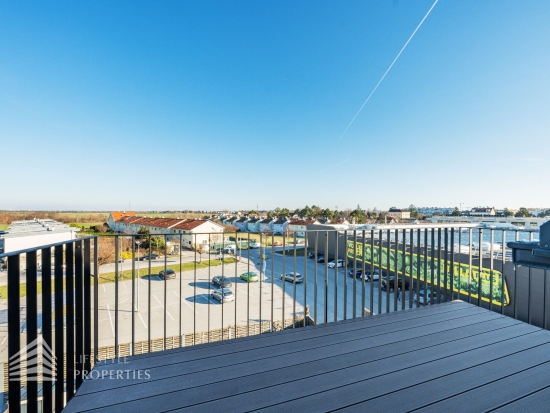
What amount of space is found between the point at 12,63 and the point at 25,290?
8612mm

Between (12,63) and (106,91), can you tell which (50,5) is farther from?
(106,91)

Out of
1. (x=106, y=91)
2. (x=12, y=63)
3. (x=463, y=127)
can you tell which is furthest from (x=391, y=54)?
(x=12, y=63)

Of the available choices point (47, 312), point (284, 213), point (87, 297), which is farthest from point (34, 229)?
point (284, 213)

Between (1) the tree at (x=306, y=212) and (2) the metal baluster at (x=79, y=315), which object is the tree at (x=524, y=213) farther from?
(1) the tree at (x=306, y=212)

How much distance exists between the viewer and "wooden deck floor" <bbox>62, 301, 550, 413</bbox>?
3.34ft

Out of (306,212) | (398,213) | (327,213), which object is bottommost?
(327,213)

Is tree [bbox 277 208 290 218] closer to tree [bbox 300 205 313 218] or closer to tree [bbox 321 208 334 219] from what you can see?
tree [bbox 300 205 313 218]

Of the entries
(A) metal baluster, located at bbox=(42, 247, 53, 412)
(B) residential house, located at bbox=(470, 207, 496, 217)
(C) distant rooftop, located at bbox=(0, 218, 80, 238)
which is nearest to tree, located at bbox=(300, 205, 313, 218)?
(B) residential house, located at bbox=(470, 207, 496, 217)

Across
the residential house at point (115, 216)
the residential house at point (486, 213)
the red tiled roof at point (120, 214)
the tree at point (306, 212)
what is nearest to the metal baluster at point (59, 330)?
the residential house at point (486, 213)

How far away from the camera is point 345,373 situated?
4.00 ft

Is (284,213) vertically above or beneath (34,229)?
beneath

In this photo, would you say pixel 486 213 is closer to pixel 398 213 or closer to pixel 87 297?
pixel 87 297

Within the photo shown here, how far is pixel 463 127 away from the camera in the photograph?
316 inches

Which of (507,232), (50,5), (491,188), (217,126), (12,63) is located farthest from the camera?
(217,126)
